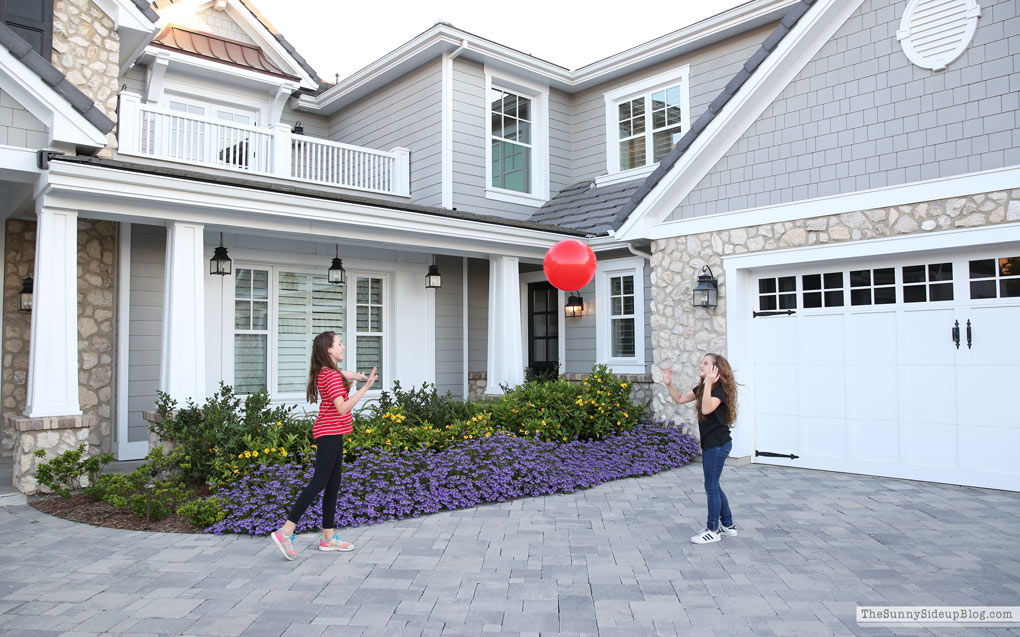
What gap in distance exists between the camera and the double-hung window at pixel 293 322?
32.9 feet

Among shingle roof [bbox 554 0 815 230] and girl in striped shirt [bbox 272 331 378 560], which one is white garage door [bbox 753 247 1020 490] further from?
girl in striped shirt [bbox 272 331 378 560]

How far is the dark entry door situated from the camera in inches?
476

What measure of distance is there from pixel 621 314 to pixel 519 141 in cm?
395

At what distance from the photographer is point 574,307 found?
11367 mm

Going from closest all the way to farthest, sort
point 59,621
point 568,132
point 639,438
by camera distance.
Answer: point 59,621 < point 639,438 < point 568,132

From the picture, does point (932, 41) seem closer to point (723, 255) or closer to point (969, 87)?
point (969, 87)

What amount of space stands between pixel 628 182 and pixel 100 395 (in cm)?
845

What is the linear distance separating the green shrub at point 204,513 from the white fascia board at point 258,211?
3.15 metres

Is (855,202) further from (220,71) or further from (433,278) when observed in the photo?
(220,71)

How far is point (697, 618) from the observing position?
3.95 meters

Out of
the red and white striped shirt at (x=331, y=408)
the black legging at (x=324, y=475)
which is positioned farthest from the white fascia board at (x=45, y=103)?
the black legging at (x=324, y=475)

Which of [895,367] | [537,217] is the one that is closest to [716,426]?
[895,367]

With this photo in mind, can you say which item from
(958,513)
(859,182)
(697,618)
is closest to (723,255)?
(859,182)

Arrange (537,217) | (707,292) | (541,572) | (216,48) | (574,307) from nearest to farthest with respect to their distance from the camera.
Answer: (541,572) < (707,292) < (574,307) < (216,48) < (537,217)
